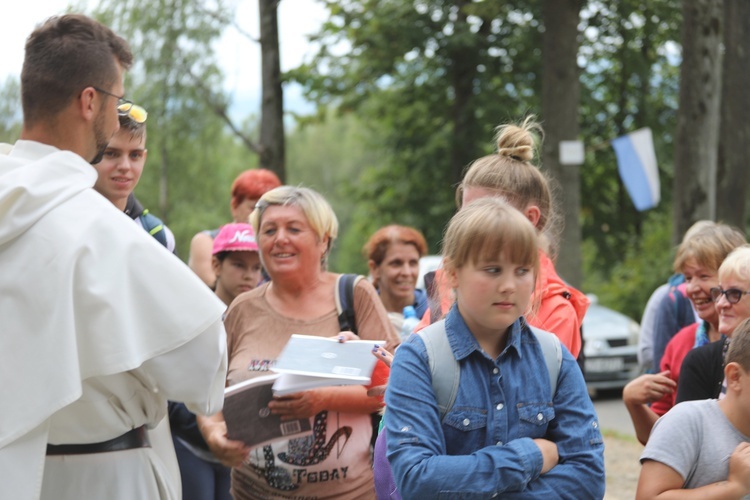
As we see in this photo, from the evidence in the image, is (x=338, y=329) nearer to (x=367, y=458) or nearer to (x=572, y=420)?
(x=367, y=458)

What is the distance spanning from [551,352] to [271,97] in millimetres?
10903

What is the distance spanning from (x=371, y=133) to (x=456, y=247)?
24.0 m

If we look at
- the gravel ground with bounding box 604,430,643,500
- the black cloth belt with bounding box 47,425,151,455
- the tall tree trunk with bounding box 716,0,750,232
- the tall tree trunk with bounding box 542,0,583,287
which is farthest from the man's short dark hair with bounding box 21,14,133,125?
the tall tree trunk with bounding box 542,0,583,287

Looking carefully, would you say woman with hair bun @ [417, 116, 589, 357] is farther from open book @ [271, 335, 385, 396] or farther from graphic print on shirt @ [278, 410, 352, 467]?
graphic print on shirt @ [278, 410, 352, 467]

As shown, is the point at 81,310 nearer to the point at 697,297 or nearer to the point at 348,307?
the point at 348,307

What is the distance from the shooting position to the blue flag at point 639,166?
1506 centimetres

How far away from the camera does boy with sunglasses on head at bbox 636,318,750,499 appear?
3.24m

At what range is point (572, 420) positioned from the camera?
2.80m

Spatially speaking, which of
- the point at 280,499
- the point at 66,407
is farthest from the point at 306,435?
the point at 66,407

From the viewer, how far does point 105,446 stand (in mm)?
2910

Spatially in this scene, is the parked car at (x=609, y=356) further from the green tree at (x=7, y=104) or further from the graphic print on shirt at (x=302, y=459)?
the green tree at (x=7, y=104)

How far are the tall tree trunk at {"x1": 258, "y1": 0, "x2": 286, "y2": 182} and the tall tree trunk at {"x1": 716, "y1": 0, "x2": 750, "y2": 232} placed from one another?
5.84 metres

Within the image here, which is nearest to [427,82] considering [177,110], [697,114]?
[697,114]

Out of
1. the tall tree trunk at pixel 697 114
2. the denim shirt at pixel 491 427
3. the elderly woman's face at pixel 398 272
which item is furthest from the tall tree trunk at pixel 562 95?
the denim shirt at pixel 491 427
